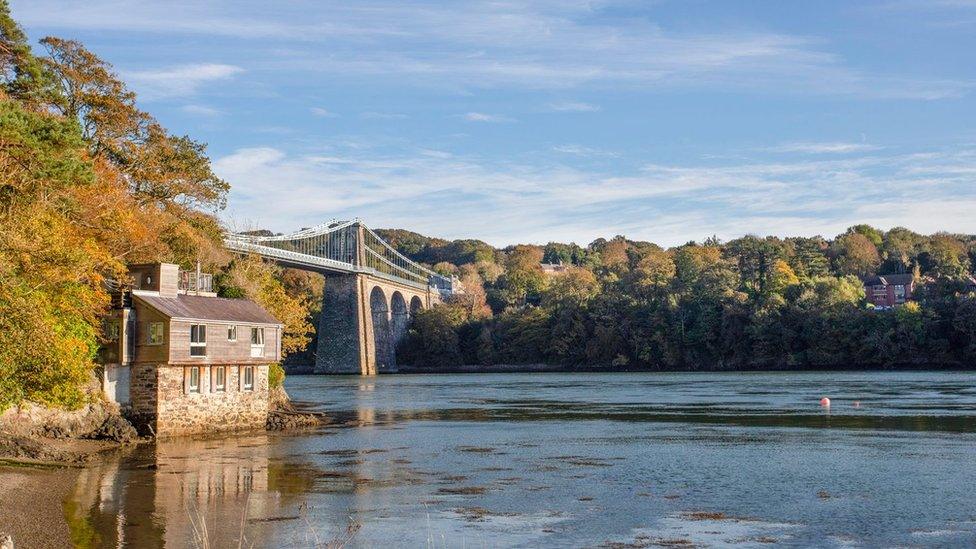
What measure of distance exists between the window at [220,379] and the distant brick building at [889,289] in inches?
4607

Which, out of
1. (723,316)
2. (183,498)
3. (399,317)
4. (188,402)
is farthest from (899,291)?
(183,498)

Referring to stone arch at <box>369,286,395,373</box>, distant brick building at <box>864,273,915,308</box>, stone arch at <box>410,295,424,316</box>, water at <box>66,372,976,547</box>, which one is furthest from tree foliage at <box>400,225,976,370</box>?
water at <box>66,372,976,547</box>

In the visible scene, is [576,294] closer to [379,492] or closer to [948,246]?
[948,246]

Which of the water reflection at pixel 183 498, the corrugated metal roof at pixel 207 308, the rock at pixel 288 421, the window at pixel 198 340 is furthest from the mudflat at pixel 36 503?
the rock at pixel 288 421

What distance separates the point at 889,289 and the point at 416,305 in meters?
66.2

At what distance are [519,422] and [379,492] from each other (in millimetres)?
19956

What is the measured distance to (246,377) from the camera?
34.5 m

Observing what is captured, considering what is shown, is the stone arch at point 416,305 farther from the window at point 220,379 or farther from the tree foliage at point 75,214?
the window at point 220,379

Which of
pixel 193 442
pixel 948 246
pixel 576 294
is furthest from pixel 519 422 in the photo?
pixel 948 246

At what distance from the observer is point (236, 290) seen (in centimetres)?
3988

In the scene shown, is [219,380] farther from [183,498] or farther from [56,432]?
[183,498]

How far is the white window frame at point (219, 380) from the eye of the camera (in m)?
32.6

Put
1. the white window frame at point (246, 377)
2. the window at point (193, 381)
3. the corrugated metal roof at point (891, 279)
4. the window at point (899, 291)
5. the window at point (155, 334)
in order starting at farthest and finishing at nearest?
the corrugated metal roof at point (891, 279), the window at point (899, 291), the white window frame at point (246, 377), the window at point (193, 381), the window at point (155, 334)

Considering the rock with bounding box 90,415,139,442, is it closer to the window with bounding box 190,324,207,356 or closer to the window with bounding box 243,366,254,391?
the window with bounding box 190,324,207,356
